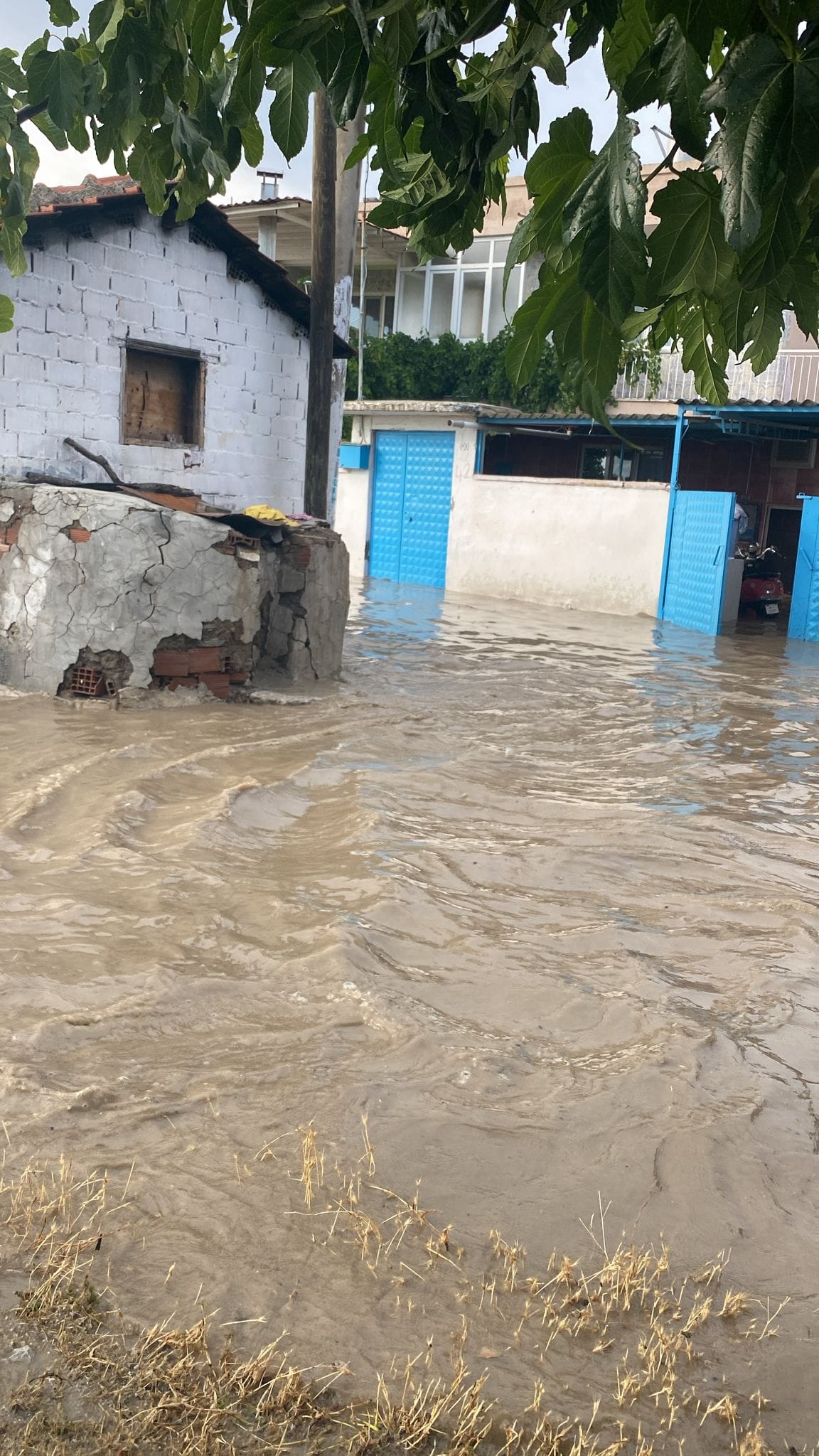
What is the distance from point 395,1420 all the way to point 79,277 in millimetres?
9768

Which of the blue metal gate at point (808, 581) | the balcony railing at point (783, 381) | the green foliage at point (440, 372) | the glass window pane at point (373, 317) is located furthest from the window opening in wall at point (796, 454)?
the glass window pane at point (373, 317)

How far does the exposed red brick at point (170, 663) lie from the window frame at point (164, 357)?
292 cm

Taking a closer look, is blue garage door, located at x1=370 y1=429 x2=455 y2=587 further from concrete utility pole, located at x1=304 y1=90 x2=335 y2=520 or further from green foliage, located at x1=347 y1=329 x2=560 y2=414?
concrete utility pole, located at x1=304 y1=90 x2=335 y2=520

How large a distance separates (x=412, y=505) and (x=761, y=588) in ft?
22.8

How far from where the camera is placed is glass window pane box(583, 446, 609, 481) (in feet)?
75.7

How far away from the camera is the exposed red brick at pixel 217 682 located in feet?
29.3

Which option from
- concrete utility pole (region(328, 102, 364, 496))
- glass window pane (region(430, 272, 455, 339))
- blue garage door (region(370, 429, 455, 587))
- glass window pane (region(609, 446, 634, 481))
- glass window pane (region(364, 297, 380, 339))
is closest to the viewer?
concrete utility pole (region(328, 102, 364, 496))

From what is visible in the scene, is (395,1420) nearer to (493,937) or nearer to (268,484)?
(493,937)

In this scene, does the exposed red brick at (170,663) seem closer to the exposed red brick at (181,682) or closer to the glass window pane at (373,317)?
the exposed red brick at (181,682)

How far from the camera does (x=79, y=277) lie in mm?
10141

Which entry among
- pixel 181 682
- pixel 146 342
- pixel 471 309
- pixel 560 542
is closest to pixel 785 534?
pixel 560 542

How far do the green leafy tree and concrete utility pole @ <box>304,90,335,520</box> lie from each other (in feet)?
32.8

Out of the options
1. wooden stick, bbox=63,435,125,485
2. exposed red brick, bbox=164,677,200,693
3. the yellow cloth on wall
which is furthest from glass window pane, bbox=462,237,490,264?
exposed red brick, bbox=164,677,200,693

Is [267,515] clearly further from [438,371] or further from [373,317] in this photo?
[373,317]
